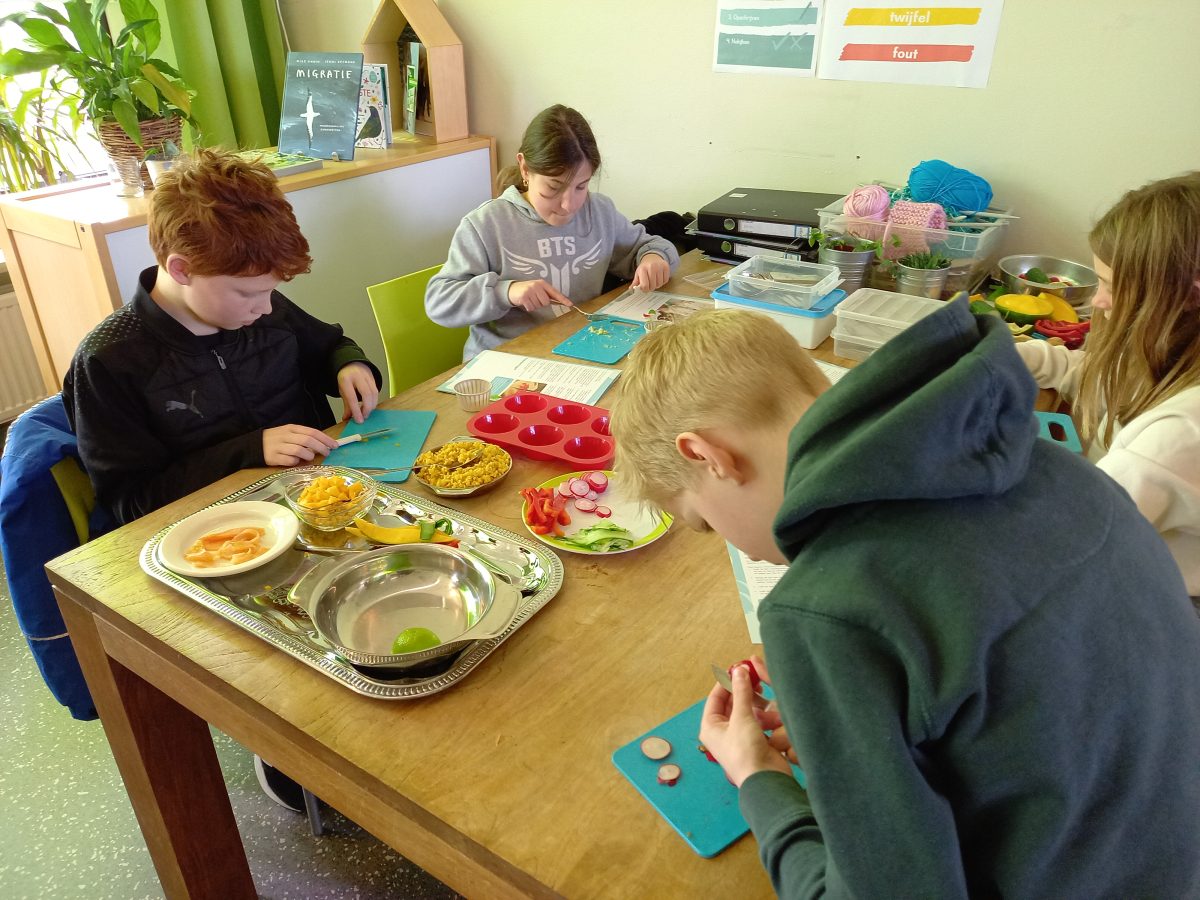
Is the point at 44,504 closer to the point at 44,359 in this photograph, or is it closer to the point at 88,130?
the point at 44,359

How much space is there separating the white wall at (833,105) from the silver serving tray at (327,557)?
1.62 m

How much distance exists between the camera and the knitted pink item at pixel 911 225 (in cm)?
189

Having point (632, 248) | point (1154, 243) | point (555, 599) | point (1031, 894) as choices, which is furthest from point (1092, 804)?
point (632, 248)

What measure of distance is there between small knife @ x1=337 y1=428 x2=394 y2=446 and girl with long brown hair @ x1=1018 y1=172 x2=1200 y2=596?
3.36ft

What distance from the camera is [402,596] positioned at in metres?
1.01

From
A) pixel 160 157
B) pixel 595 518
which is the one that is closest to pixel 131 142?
pixel 160 157

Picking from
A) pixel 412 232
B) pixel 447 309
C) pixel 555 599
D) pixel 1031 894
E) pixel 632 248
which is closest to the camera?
pixel 1031 894

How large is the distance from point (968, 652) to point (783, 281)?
1.42m

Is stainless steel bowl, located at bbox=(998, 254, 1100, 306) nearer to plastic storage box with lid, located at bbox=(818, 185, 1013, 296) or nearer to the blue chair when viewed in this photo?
plastic storage box with lid, located at bbox=(818, 185, 1013, 296)

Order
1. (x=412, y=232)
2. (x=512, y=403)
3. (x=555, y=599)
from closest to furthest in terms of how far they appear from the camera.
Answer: (x=555, y=599) → (x=512, y=403) → (x=412, y=232)

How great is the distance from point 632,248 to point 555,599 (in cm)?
142

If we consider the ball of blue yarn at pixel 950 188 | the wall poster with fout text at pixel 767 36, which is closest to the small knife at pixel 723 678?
the ball of blue yarn at pixel 950 188

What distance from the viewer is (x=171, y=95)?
2.26 m

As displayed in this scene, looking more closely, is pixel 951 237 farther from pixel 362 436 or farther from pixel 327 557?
pixel 327 557
